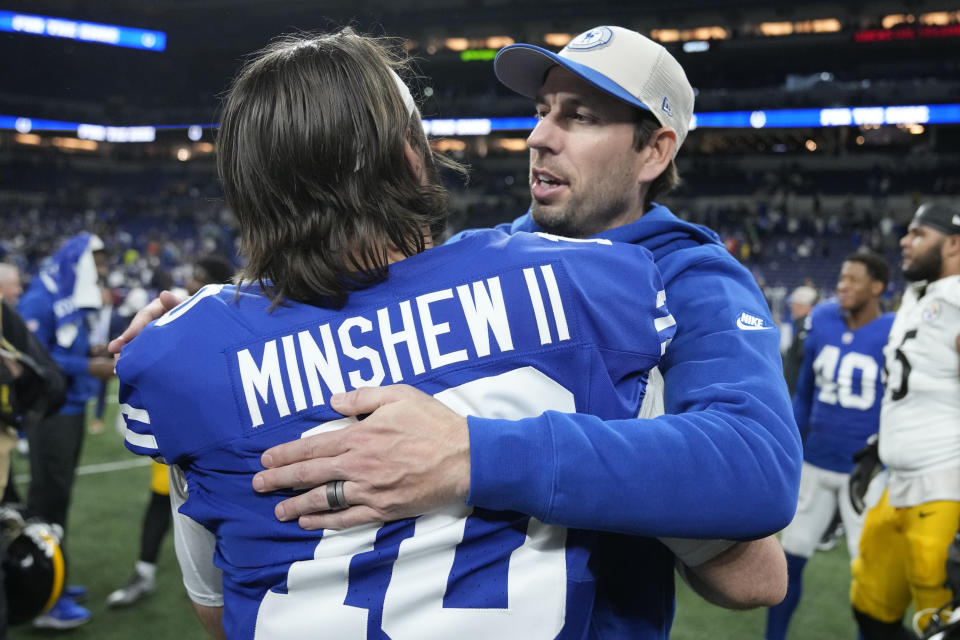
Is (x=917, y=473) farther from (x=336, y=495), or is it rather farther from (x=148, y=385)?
(x=148, y=385)

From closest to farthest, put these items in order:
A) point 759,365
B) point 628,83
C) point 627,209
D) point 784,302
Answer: point 759,365, point 628,83, point 627,209, point 784,302

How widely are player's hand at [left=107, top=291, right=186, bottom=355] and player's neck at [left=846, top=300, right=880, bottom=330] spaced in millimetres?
4572

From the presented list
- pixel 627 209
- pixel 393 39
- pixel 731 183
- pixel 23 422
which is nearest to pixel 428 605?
pixel 393 39

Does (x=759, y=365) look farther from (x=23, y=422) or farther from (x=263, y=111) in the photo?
(x=23, y=422)

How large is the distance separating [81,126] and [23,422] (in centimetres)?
3337

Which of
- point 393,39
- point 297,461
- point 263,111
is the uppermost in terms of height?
point 393,39

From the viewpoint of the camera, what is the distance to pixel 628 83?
1540 mm

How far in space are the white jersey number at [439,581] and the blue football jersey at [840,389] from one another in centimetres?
412

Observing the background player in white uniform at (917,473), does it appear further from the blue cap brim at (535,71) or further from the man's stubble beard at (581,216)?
the blue cap brim at (535,71)

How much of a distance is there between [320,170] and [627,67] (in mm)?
781

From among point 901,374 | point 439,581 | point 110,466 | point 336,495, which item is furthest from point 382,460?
point 110,466

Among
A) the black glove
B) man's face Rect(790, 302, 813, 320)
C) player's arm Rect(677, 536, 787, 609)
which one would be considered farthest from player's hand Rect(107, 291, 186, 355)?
man's face Rect(790, 302, 813, 320)

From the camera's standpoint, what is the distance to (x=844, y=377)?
4730 millimetres

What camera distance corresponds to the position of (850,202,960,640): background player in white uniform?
3.36 metres
